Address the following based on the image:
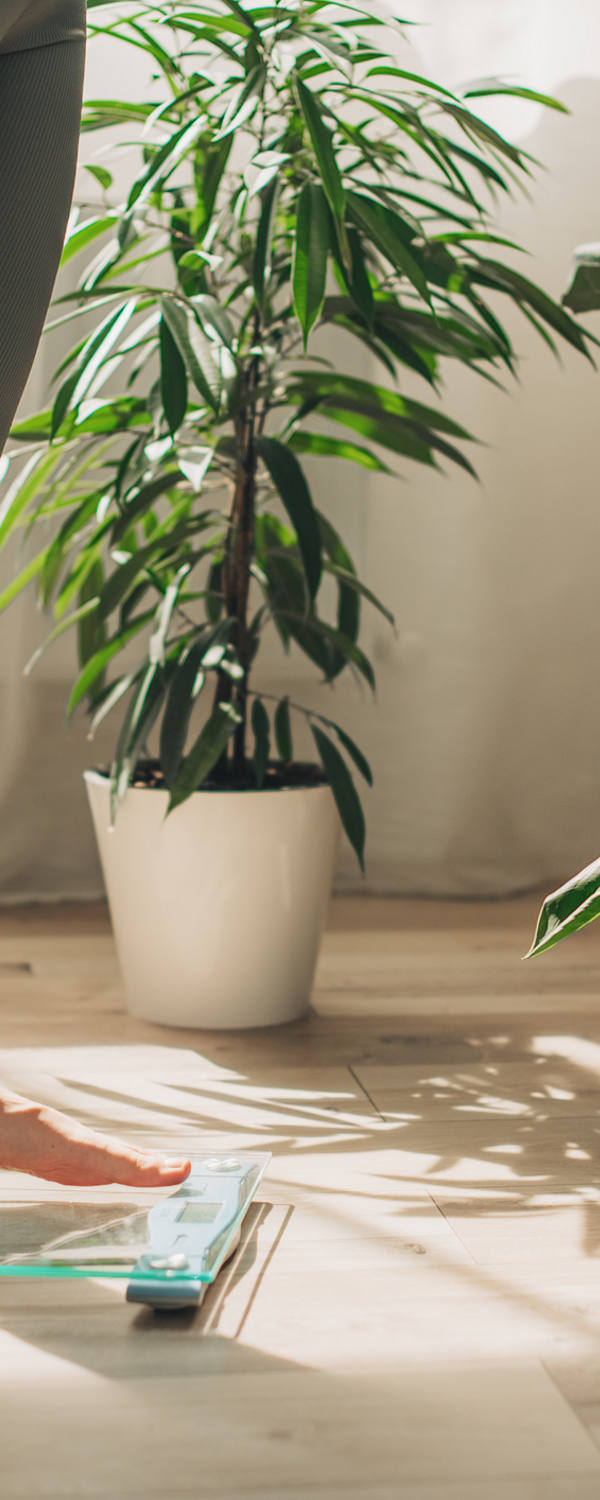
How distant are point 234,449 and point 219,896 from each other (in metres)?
0.44

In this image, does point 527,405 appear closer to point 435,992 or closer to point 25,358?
point 435,992

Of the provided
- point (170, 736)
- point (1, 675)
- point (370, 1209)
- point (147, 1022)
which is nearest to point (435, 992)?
point (147, 1022)

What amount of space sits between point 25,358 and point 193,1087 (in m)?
0.66

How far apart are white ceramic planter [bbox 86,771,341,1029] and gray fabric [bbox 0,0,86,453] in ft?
1.87

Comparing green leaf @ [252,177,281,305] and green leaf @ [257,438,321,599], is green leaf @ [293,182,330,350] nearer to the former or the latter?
green leaf @ [252,177,281,305]

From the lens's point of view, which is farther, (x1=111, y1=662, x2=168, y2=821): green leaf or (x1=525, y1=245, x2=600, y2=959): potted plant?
(x1=111, y1=662, x2=168, y2=821): green leaf

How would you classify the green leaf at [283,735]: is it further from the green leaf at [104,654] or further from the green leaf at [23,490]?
the green leaf at [23,490]

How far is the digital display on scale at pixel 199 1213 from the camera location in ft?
2.99

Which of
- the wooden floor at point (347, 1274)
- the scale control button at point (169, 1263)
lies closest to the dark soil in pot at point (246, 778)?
the wooden floor at point (347, 1274)

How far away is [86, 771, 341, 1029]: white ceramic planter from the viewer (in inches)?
54.4

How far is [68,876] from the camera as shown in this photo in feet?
6.52

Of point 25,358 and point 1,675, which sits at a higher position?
point 25,358

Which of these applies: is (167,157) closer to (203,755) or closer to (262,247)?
(262,247)

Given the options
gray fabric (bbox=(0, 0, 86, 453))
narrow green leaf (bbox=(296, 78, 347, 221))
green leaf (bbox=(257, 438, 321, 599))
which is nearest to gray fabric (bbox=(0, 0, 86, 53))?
gray fabric (bbox=(0, 0, 86, 453))
